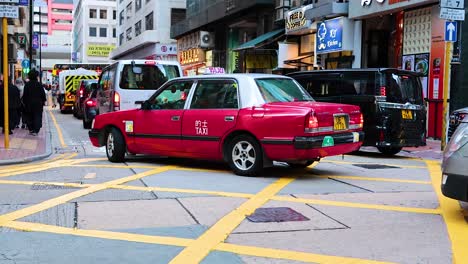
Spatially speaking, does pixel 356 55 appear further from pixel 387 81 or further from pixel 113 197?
pixel 113 197

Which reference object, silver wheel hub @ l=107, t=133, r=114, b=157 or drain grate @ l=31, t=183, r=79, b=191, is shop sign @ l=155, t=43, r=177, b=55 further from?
drain grate @ l=31, t=183, r=79, b=191

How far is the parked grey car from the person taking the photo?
579cm

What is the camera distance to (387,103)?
38.9ft

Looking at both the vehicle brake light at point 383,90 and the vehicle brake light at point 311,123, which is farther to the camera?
the vehicle brake light at point 383,90

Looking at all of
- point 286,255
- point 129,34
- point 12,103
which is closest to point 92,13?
point 129,34

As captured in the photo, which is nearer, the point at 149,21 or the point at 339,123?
the point at 339,123

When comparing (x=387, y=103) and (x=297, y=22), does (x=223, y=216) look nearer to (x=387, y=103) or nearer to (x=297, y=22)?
(x=387, y=103)

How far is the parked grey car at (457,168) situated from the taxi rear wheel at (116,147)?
245 inches

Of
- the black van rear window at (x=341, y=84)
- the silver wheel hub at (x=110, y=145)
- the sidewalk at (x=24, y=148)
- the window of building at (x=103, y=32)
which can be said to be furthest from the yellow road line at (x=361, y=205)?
the window of building at (x=103, y=32)

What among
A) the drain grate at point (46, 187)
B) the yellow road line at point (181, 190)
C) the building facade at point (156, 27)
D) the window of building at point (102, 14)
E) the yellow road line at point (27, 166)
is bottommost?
the yellow road line at point (27, 166)

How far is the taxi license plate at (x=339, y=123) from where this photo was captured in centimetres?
871

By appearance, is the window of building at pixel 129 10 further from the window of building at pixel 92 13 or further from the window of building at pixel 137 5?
the window of building at pixel 92 13

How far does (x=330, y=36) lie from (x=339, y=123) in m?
13.7

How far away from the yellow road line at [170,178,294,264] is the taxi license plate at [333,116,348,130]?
1.52m
